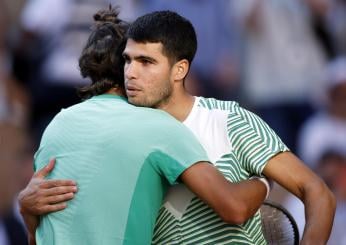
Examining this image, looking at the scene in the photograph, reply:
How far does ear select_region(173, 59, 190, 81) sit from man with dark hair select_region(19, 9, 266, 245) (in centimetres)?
24

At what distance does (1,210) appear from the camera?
8812 millimetres

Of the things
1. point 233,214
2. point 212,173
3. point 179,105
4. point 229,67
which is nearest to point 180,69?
point 179,105

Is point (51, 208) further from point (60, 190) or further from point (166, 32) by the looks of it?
point (166, 32)

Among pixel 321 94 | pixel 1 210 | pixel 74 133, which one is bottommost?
pixel 1 210

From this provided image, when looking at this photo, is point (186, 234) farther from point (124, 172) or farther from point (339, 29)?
point (339, 29)

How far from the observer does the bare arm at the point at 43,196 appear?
487 centimetres

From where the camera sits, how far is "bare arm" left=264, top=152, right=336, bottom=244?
15.9ft

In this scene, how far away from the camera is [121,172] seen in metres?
4.77

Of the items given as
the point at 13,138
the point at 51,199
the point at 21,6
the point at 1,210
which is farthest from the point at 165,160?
the point at 21,6

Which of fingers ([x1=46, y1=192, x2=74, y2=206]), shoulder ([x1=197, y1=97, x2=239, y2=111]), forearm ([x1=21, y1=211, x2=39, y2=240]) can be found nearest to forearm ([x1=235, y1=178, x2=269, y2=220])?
shoulder ([x1=197, y1=97, x2=239, y2=111])

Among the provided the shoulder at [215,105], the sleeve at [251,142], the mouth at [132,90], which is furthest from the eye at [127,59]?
the sleeve at [251,142]

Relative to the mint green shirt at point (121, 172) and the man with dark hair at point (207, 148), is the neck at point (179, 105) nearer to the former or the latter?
the man with dark hair at point (207, 148)

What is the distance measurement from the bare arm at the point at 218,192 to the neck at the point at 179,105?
381 millimetres

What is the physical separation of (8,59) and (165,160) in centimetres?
522
